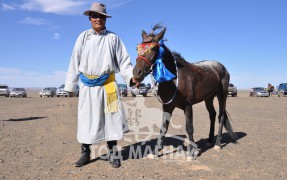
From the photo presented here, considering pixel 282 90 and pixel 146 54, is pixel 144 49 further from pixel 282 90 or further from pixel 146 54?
pixel 282 90

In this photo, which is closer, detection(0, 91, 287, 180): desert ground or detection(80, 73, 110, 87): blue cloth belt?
detection(0, 91, 287, 180): desert ground

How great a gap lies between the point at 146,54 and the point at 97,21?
983 mm

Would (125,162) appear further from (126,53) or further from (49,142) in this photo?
(49,142)

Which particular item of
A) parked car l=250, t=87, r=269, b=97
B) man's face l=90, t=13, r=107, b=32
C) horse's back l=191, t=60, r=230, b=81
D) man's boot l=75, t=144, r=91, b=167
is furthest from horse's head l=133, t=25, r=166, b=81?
parked car l=250, t=87, r=269, b=97

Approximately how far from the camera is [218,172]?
191 inches

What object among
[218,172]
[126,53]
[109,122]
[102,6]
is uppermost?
[102,6]

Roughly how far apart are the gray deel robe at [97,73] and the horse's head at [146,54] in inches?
8.8

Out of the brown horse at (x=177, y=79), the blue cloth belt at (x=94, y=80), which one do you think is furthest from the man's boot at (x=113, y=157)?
the blue cloth belt at (x=94, y=80)

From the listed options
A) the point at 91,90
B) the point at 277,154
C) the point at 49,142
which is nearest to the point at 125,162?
the point at 91,90

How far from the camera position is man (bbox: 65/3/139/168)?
5.05 m

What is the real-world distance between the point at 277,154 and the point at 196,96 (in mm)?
1980

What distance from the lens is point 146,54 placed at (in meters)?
5.11

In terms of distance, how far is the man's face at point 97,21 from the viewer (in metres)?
5.06

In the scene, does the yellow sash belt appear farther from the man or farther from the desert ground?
the desert ground
